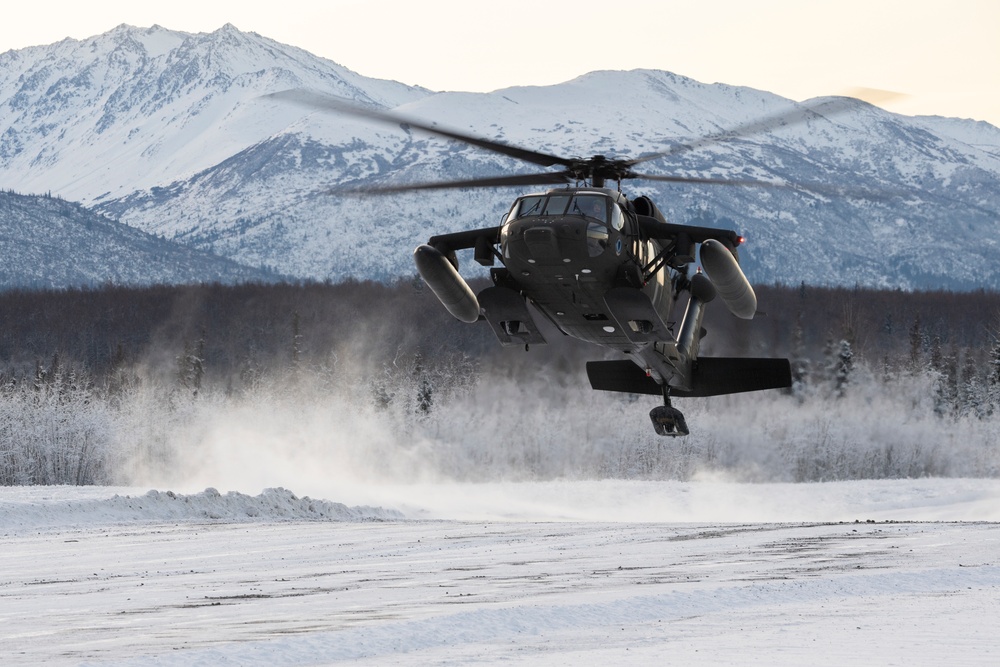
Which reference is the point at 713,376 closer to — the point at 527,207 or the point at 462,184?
the point at 527,207

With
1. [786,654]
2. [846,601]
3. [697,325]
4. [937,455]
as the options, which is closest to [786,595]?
[846,601]

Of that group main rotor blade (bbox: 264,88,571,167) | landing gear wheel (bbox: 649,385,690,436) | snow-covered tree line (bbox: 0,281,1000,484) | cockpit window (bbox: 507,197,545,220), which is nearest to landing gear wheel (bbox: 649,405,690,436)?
landing gear wheel (bbox: 649,385,690,436)

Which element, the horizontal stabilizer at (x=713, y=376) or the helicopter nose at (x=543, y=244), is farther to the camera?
the horizontal stabilizer at (x=713, y=376)

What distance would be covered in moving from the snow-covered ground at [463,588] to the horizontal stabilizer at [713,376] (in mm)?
3119

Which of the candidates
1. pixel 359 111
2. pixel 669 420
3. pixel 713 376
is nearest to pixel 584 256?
pixel 359 111

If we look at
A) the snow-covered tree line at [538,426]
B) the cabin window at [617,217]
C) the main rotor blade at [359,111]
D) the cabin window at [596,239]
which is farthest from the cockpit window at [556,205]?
the snow-covered tree line at [538,426]

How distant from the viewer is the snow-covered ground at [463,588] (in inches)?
508

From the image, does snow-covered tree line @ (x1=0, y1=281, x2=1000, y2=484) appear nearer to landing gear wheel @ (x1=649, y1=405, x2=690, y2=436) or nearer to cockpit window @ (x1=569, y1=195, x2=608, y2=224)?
landing gear wheel @ (x1=649, y1=405, x2=690, y2=436)

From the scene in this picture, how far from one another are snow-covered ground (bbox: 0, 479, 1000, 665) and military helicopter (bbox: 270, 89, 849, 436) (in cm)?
402

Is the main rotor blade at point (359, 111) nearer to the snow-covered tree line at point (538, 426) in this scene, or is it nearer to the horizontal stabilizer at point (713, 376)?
the horizontal stabilizer at point (713, 376)

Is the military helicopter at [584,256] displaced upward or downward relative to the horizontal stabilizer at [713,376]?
upward

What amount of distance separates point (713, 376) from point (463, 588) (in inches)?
320

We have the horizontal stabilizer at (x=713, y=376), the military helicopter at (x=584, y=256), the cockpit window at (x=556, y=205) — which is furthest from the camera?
the horizontal stabilizer at (x=713, y=376)

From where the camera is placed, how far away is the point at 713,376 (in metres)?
24.1
